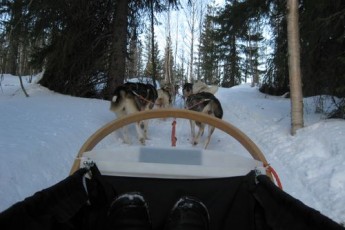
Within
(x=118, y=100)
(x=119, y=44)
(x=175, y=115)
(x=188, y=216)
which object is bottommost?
(x=188, y=216)

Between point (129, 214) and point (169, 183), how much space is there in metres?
0.58

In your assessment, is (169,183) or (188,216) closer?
(188,216)

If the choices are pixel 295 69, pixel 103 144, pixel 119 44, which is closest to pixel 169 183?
pixel 103 144

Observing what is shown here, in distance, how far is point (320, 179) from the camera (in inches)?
220

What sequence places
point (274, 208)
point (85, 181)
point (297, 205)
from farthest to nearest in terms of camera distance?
point (85, 181) → point (274, 208) → point (297, 205)

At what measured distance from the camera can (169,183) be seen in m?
2.83

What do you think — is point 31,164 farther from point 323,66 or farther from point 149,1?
point 149,1

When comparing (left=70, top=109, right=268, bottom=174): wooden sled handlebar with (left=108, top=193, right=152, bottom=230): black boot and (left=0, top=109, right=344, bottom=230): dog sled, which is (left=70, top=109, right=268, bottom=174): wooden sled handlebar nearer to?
(left=0, top=109, right=344, bottom=230): dog sled

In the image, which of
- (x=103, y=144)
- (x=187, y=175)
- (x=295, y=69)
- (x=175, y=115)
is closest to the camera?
(x=187, y=175)

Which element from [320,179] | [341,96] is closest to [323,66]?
[341,96]

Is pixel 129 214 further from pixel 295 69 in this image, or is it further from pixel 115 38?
pixel 115 38

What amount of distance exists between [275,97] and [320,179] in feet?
45.8

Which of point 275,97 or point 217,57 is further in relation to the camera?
point 217,57

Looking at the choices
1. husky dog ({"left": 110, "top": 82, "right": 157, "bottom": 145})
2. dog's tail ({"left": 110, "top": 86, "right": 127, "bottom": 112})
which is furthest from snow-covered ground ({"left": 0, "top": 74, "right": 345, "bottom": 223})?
dog's tail ({"left": 110, "top": 86, "right": 127, "bottom": 112})
